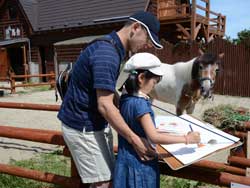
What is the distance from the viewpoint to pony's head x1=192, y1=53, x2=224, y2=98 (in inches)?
177

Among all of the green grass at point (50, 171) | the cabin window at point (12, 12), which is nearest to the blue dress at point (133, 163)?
the green grass at point (50, 171)

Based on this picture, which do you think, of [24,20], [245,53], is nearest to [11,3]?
[24,20]

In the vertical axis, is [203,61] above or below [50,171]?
above

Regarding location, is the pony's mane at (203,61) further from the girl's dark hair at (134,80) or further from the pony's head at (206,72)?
the girl's dark hair at (134,80)

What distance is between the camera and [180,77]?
5.14 m

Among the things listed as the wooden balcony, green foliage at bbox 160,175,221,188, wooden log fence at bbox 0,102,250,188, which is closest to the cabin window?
the wooden balcony

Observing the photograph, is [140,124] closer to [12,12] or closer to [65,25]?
[65,25]

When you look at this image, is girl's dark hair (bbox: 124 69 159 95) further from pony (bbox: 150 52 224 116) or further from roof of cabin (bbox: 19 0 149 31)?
roof of cabin (bbox: 19 0 149 31)

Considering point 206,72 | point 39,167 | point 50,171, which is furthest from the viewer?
point 206,72

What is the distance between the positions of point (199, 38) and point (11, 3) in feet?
44.9

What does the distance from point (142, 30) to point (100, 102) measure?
420 mm

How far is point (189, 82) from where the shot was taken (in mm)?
4902

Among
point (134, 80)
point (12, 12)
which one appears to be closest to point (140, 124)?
point (134, 80)

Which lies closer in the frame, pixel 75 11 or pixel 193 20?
pixel 193 20
